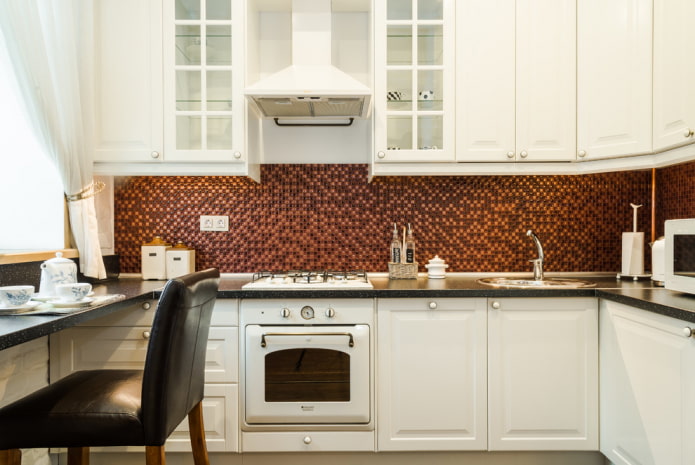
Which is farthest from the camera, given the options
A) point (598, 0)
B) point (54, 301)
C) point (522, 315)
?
point (598, 0)

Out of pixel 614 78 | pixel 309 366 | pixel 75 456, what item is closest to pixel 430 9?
pixel 614 78

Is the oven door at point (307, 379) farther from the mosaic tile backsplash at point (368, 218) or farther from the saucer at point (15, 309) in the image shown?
the saucer at point (15, 309)

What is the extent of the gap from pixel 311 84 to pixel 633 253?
6.09ft

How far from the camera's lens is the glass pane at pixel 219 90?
2.42 metres

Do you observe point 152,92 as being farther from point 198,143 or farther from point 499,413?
point 499,413

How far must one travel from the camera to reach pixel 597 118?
2.32 meters

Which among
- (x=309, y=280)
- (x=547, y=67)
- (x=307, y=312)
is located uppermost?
(x=547, y=67)

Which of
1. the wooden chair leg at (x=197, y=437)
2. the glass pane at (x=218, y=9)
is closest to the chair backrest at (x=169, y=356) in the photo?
the wooden chair leg at (x=197, y=437)

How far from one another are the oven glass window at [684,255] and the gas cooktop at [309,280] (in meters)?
1.19

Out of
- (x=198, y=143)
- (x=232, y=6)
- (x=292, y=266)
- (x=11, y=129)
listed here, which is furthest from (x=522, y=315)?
(x=11, y=129)

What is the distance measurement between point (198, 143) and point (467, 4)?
1514 mm

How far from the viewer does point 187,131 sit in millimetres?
2424

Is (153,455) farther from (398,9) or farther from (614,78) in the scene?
(614,78)

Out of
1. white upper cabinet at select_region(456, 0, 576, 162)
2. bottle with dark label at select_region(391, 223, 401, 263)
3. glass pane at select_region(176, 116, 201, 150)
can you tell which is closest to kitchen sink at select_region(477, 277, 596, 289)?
bottle with dark label at select_region(391, 223, 401, 263)
